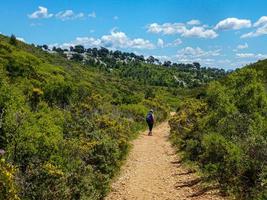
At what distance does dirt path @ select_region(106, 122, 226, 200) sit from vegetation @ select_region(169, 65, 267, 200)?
68cm

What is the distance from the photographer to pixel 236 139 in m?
15.1

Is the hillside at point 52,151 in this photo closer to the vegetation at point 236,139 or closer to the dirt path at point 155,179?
the dirt path at point 155,179

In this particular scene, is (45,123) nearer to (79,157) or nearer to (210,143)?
(79,157)

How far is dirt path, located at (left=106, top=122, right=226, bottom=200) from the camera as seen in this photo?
47.2ft

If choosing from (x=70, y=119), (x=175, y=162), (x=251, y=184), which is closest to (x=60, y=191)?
(x=251, y=184)

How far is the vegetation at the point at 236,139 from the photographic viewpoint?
41.6ft

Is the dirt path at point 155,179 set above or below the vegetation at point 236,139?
below

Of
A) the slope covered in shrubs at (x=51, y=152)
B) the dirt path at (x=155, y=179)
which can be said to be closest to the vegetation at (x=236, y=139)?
the dirt path at (x=155, y=179)

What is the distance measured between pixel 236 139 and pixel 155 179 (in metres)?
3.44

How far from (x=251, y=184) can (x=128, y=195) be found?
3.82 m

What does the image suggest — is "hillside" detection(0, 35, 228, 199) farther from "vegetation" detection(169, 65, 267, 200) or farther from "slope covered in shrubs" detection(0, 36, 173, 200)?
"vegetation" detection(169, 65, 267, 200)

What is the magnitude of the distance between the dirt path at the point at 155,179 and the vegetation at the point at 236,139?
0.68 metres

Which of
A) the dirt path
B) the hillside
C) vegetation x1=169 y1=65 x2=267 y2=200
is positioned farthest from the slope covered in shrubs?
vegetation x1=169 y1=65 x2=267 y2=200

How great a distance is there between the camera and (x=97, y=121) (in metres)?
21.7
